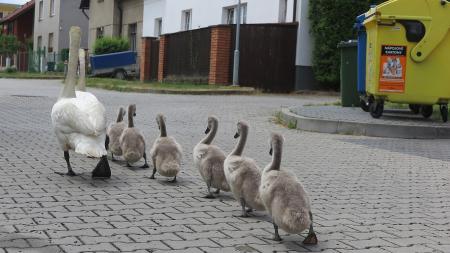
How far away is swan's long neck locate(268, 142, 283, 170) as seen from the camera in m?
4.85

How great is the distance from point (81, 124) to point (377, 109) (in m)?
8.28

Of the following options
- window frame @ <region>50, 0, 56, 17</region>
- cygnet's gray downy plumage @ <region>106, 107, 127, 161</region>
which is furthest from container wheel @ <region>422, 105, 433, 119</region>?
window frame @ <region>50, 0, 56, 17</region>

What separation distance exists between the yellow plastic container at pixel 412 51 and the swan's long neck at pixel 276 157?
325 inches

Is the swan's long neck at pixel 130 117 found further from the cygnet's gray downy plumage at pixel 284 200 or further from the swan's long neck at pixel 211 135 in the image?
the cygnet's gray downy plumage at pixel 284 200

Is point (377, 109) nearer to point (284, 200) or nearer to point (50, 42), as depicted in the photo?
point (284, 200)

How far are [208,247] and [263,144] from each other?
249 inches

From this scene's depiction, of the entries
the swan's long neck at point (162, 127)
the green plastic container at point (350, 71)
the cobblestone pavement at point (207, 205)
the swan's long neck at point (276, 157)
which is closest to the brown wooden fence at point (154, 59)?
the green plastic container at point (350, 71)

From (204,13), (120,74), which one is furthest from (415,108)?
(120,74)

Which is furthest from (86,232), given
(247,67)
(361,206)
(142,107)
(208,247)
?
(247,67)

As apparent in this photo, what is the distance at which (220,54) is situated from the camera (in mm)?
25062

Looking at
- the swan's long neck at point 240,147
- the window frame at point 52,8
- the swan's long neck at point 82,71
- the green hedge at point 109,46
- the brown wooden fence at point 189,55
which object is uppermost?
the window frame at point 52,8

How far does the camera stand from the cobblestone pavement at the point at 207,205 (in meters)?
4.60

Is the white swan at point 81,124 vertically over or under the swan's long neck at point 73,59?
under

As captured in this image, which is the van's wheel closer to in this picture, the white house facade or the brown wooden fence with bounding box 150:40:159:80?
the white house facade
